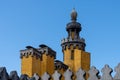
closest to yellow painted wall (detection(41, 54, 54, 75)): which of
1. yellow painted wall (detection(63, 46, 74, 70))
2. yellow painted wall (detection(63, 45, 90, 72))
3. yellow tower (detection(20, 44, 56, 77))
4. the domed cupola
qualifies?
yellow tower (detection(20, 44, 56, 77))

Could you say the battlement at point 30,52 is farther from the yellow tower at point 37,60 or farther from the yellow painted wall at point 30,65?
the yellow painted wall at point 30,65

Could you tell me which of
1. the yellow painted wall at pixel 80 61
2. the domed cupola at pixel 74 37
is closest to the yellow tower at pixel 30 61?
the yellow painted wall at pixel 80 61

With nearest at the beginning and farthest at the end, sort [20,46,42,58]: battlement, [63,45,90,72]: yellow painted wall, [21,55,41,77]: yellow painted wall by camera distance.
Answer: [21,55,41,77]: yellow painted wall
[20,46,42,58]: battlement
[63,45,90,72]: yellow painted wall

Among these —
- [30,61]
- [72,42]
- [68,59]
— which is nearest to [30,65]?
[30,61]

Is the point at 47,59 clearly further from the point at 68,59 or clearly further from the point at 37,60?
the point at 68,59

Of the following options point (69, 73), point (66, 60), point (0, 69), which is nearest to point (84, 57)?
point (66, 60)

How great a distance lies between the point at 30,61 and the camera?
29.2 m

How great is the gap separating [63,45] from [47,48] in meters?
13.6

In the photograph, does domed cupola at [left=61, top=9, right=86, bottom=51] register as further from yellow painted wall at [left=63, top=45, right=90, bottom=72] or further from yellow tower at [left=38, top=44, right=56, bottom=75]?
yellow tower at [left=38, top=44, right=56, bottom=75]

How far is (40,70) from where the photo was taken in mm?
29781

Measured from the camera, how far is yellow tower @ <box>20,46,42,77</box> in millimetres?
28719

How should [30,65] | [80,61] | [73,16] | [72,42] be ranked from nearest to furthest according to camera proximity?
[30,65], [80,61], [72,42], [73,16]

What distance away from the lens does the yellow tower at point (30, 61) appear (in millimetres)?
28719

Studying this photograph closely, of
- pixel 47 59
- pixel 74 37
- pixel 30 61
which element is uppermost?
pixel 74 37
